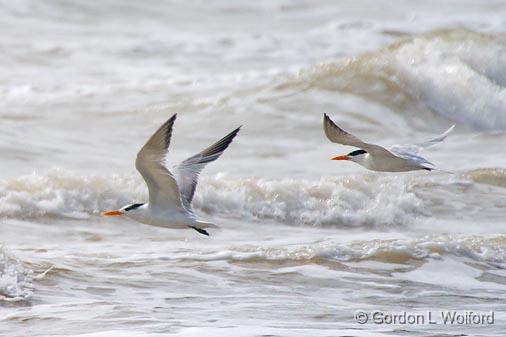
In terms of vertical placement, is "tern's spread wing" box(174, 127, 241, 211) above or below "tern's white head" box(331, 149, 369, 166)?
below

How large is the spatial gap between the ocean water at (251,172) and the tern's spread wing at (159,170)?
2.07ft

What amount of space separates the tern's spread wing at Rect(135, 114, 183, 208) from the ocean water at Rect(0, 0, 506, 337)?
63cm

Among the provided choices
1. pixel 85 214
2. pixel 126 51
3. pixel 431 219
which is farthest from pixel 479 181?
pixel 126 51

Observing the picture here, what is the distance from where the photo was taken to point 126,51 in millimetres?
21000

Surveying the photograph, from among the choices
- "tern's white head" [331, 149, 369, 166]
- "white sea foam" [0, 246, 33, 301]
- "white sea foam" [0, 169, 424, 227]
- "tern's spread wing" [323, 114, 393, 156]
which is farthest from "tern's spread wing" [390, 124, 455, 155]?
"white sea foam" [0, 246, 33, 301]

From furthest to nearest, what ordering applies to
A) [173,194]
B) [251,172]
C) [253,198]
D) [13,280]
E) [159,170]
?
[251,172]
[253,198]
[173,194]
[13,280]
[159,170]

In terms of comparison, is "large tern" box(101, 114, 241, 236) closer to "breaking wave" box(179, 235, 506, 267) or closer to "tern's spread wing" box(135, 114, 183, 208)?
"tern's spread wing" box(135, 114, 183, 208)

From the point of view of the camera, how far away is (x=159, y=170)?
9250mm

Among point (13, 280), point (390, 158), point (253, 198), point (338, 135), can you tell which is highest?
point (338, 135)

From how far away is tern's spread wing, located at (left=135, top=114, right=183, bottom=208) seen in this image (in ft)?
29.4

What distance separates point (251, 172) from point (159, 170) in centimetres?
467

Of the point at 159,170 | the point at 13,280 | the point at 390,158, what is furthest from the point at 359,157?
the point at 13,280

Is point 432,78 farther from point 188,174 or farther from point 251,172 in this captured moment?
point 188,174

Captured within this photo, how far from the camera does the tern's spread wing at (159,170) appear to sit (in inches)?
352
